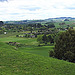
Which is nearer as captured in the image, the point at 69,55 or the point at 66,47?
the point at 69,55

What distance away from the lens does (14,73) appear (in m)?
14.2

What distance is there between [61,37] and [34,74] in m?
17.1

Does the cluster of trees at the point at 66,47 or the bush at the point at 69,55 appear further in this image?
the cluster of trees at the point at 66,47

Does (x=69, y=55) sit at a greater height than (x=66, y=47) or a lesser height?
lesser

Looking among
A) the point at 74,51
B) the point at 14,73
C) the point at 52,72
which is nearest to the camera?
the point at 14,73

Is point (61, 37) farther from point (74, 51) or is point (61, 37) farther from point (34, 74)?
point (34, 74)

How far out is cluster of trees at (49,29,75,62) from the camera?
26.3 meters

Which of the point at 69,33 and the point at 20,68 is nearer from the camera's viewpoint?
the point at 20,68

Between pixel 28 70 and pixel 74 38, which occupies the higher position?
pixel 74 38

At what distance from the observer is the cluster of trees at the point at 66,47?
2627cm

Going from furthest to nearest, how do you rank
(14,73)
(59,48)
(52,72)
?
(59,48) → (52,72) → (14,73)

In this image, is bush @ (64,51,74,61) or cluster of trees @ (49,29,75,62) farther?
cluster of trees @ (49,29,75,62)

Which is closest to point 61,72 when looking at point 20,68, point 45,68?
point 45,68

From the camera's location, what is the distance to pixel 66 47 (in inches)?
1096
